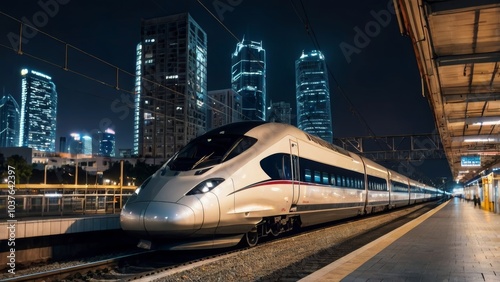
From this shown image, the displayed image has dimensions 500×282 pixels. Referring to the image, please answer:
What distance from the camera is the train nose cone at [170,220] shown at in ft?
32.0

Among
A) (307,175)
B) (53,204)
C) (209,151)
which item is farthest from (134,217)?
(307,175)

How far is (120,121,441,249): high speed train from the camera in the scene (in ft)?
33.1

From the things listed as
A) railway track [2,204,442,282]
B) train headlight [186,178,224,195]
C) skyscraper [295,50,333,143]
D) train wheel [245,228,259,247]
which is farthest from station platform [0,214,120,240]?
skyscraper [295,50,333,143]

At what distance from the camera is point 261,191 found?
11.9 metres

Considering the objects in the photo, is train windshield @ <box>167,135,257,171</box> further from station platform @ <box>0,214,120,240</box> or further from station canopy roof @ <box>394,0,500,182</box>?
station canopy roof @ <box>394,0,500,182</box>

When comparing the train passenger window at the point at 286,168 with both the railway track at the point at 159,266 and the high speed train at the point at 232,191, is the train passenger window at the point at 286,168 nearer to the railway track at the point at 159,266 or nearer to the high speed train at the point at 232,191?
the high speed train at the point at 232,191

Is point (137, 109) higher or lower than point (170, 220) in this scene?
higher

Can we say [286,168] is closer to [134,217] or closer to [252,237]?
[252,237]

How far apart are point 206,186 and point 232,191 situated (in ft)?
2.58

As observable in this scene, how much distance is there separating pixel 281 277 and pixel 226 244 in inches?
112

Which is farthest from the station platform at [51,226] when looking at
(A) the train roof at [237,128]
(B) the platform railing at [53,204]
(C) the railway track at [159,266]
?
(A) the train roof at [237,128]

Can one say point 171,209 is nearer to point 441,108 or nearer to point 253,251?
point 253,251

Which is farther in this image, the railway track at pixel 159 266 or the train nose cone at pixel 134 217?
the train nose cone at pixel 134 217

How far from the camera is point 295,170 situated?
1395 cm
